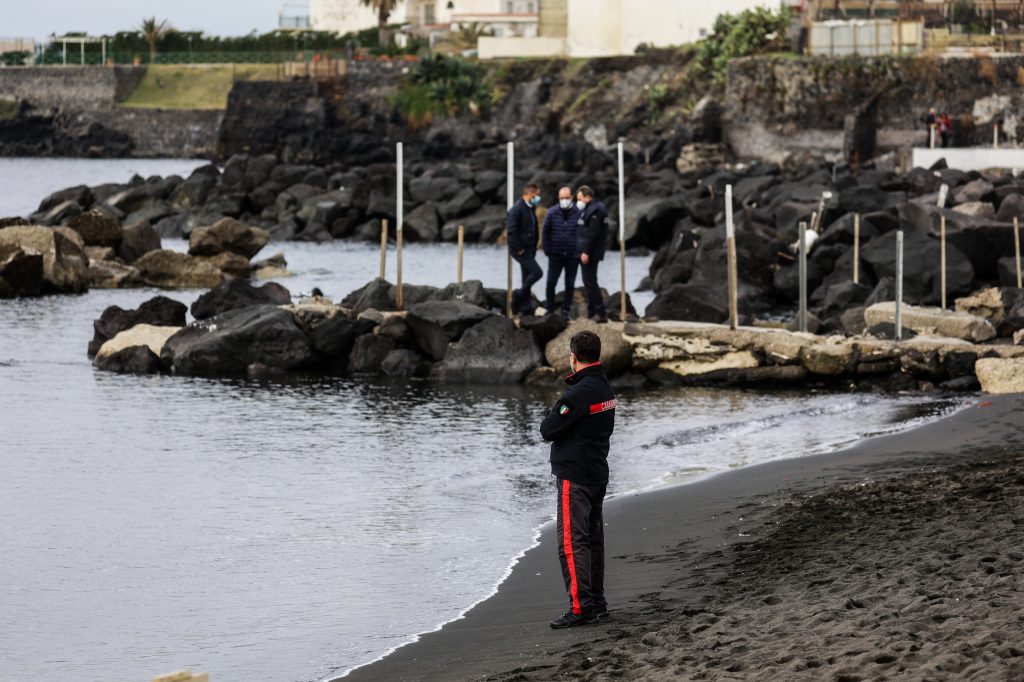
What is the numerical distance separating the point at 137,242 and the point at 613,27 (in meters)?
56.0

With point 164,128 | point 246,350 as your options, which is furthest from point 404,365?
point 164,128

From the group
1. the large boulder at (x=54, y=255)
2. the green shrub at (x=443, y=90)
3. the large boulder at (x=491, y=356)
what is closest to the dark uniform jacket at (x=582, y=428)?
the large boulder at (x=491, y=356)

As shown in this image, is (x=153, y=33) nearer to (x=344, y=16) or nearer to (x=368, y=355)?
(x=344, y=16)

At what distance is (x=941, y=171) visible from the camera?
1886 inches

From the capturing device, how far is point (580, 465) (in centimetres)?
883

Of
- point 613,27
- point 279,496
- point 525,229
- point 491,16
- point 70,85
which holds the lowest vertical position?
point 279,496

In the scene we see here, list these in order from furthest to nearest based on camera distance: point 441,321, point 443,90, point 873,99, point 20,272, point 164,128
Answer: point 164,128, point 443,90, point 873,99, point 20,272, point 441,321

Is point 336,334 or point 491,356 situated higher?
point 336,334

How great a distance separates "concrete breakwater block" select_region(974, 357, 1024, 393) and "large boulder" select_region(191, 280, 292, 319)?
10982 millimetres

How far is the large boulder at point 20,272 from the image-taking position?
108ft

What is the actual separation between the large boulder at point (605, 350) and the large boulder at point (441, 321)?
115 centimetres

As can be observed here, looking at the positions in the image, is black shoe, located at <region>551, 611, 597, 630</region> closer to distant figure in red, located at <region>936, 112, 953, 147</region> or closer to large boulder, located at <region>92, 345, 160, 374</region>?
large boulder, located at <region>92, 345, 160, 374</region>

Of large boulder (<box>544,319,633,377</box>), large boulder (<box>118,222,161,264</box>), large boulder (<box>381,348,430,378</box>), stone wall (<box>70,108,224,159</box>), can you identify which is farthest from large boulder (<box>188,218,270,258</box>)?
stone wall (<box>70,108,224,159</box>)

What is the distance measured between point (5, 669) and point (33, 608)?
1418 mm
